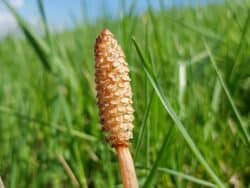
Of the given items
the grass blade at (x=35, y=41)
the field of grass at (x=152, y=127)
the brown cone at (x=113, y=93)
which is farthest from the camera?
the grass blade at (x=35, y=41)

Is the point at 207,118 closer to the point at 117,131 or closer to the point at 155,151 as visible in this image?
the point at 155,151

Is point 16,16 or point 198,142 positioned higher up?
point 16,16

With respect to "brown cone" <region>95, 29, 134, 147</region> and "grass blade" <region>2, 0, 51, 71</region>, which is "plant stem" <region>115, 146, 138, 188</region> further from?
"grass blade" <region>2, 0, 51, 71</region>

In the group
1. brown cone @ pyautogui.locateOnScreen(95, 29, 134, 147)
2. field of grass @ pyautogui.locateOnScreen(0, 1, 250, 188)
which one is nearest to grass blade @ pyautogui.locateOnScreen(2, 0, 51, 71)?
field of grass @ pyautogui.locateOnScreen(0, 1, 250, 188)

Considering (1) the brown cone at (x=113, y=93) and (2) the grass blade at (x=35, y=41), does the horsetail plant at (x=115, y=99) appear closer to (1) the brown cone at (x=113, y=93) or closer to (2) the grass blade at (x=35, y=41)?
(1) the brown cone at (x=113, y=93)

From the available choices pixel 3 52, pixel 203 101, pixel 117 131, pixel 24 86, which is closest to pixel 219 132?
pixel 203 101

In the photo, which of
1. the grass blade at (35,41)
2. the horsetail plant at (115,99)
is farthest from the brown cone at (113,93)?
the grass blade at (35,41)

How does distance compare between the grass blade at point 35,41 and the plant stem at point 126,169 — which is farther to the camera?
the grass blade at point 35,41
